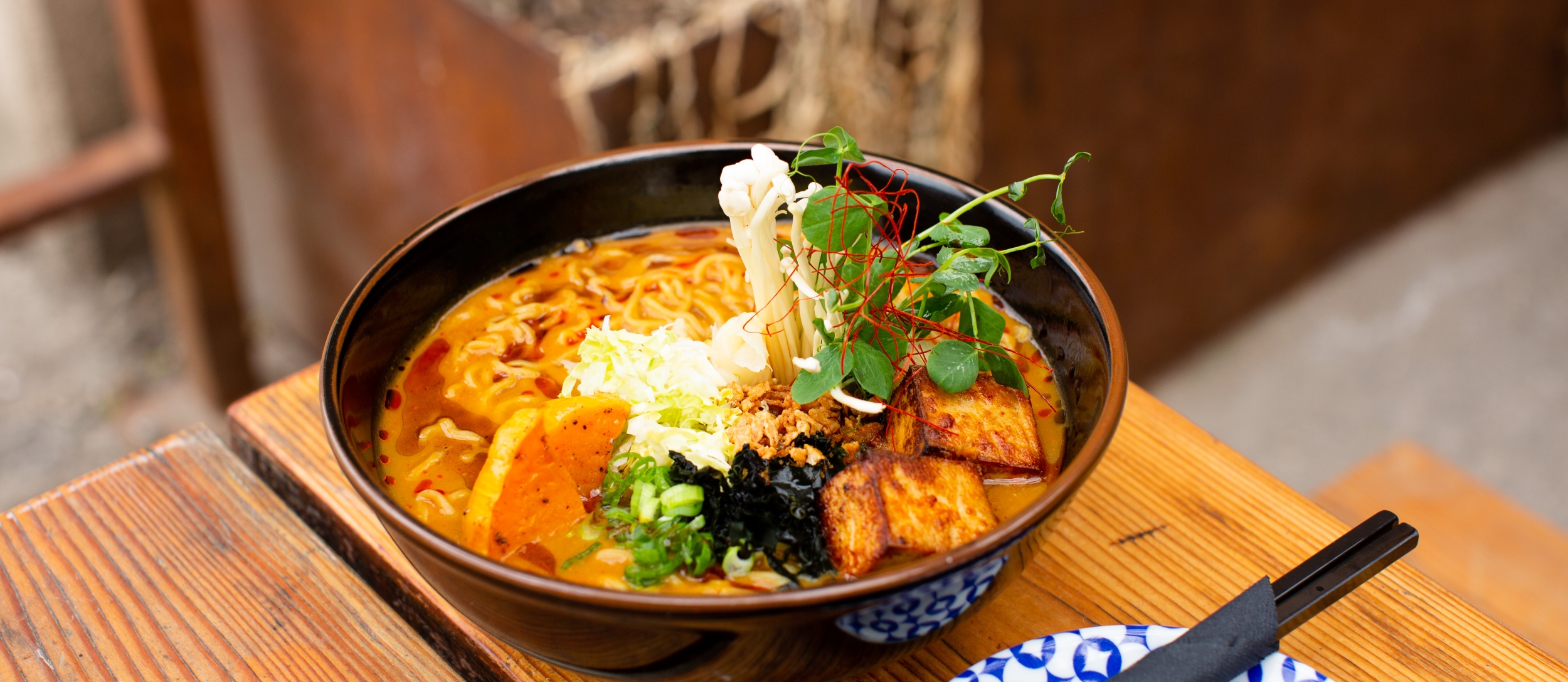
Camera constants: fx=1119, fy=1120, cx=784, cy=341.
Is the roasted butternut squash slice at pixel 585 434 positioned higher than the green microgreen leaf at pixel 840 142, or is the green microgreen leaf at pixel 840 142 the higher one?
the green microgreen leaf at pixel 840 142

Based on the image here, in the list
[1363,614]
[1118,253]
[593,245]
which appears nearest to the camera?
[1363,614]

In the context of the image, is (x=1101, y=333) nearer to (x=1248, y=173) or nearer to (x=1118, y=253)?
(x=1118, y=253)

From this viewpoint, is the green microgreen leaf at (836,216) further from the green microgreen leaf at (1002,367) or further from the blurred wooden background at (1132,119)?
the blurred wooden background at (1132,119)

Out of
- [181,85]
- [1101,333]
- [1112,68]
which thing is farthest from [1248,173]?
[181,85]

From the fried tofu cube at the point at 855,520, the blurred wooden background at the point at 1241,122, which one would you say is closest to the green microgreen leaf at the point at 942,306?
the fried tofu cube at the point at 855,520

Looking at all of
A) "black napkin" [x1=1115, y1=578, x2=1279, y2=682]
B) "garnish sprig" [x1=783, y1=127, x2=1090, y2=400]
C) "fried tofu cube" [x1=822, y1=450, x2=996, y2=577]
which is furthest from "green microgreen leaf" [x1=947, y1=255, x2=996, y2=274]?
"black napkin" [x1=1115, y1=578, x2=1279, y2=682]

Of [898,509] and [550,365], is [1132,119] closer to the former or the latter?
[550,365]
